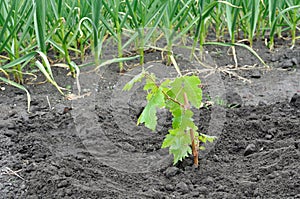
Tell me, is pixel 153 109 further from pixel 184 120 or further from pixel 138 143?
pixel 138 143

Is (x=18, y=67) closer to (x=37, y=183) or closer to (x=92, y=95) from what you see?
(x=92, y=95)

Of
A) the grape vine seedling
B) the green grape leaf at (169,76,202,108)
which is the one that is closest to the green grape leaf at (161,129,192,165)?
the grape vine seedling

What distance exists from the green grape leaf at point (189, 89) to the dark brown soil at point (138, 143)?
309 mm

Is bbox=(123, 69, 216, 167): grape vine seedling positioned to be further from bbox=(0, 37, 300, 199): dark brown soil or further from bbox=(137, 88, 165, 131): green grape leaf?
bbox=(0, 37, 300, 199): dark brown soil

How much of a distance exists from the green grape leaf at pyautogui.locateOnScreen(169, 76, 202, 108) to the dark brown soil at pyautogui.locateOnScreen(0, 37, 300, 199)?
0.31m

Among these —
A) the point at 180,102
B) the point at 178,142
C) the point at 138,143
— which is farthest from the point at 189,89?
the point at 138,143

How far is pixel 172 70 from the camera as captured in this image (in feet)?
11.2

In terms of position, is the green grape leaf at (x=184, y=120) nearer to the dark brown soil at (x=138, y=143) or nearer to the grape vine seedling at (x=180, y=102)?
the grape vine seedling at (x=180, y=102)

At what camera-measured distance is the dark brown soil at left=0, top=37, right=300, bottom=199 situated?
1.92m

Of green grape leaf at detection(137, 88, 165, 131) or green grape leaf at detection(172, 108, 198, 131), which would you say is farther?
green grape leaf at detection(172, 108, 198, 131)

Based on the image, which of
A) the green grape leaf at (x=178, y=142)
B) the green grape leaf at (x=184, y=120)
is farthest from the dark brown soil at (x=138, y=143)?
the green grape leaf at (x=184, y=120)

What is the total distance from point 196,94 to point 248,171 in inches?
15.5

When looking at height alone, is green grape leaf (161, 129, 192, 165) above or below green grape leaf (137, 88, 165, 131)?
below

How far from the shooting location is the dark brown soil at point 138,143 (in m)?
1.92
